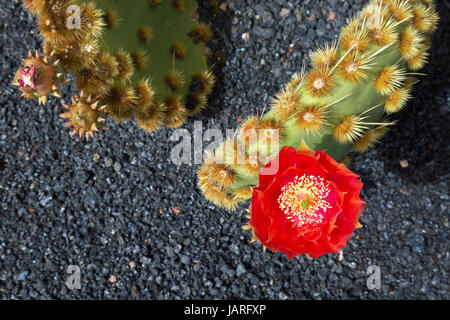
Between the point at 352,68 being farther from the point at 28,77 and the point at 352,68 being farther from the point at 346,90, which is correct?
the point at 28,77

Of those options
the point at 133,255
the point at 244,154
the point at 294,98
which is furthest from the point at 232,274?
the point at 294,98

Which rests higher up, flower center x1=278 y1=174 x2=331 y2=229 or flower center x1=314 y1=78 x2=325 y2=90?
flower center x1=314 y1=78 x2=325 y2=90

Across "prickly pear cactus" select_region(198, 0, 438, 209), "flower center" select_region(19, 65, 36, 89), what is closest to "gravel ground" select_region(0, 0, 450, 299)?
"prickly pear cactus" select_region(198, 0, 438, 209)

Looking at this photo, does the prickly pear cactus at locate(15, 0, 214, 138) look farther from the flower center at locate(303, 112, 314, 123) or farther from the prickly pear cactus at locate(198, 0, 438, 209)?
the flower center at locate(303, 112, 314, 123)

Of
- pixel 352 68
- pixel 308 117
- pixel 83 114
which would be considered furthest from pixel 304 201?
pixel 83 114

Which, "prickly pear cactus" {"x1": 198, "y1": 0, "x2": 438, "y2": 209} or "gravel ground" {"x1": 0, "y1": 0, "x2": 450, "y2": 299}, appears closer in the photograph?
"prickly pear cactus" {"x1": 198, "y1": 0, "x2": 438, "y2": 209}

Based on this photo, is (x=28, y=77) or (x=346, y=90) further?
(x=346, y=90)
